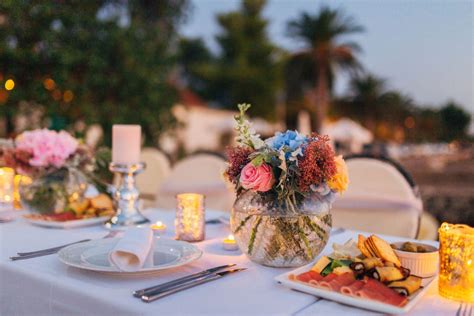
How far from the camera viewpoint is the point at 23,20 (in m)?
4.38

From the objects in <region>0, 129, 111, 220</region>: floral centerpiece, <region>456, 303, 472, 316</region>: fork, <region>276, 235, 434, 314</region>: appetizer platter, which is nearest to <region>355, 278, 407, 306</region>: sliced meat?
<region>276, 235, 434, 314</region>: appetizer platter

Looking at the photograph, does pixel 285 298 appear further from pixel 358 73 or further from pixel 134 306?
pixel 358 73

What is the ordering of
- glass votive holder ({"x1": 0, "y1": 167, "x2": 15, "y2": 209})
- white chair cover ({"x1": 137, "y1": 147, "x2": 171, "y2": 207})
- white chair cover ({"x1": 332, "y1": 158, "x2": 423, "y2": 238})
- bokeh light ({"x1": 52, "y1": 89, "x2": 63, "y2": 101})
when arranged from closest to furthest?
glass votive holder ({"x1": 0, "y1": 167, "x2": 15, "y2": 209})
white chair cover ({"x1": 332, "y1": 158, "x2": 423, "y2": 238})
white chair cover ({"x1": 137, "y1": 147, "x2": 171, "y2": 207})
bokeh light ({"x1": 52, "y1": 89, "x2": 63, "y2": 101})

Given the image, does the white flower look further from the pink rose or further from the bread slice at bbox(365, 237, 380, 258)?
the pink rose

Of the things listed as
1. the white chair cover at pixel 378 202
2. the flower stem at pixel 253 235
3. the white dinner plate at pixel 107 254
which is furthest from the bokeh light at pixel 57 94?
the flower stem at pixel 253 235

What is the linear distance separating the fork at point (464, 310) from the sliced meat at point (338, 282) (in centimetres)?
19

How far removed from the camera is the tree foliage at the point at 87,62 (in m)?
4.39

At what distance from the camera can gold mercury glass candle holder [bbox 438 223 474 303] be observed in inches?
34.8

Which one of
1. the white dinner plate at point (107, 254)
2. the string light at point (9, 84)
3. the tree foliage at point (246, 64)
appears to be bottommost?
the white dinner plate at point (107, 254)

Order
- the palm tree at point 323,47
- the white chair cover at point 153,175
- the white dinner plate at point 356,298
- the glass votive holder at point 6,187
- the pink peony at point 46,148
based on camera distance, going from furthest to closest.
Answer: the palm tree at point 323,47 → the white chair cover at point 153,175 → the glass votive holder at point 6,187 → the pink peony at point 46,148 → the white dinner plate at point 356,298

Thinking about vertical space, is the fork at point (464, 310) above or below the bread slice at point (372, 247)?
below

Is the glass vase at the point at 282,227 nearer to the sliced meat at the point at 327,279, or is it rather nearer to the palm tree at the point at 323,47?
the sliced meat at the point at 327,279

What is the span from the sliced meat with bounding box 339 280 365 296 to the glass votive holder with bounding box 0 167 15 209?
134 cm

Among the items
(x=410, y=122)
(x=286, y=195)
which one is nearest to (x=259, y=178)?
(x=286, y=195)
